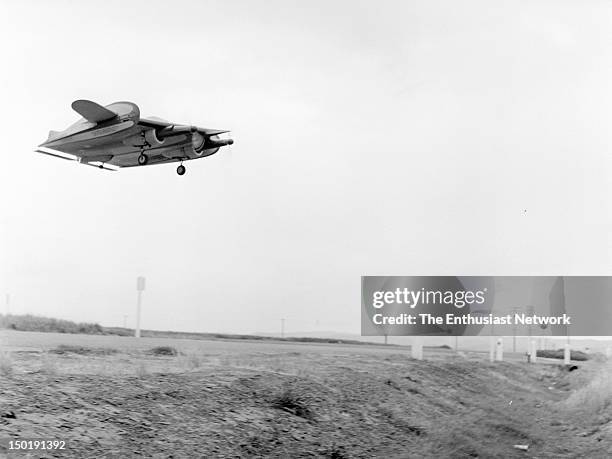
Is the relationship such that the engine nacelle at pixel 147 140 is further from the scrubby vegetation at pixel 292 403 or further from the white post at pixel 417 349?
the white post at pixel 417 349

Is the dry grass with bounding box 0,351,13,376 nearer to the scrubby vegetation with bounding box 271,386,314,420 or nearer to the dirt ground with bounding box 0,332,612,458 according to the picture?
the dirt ground with bounding box 0,332,612,458

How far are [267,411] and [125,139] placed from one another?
7.07 meters

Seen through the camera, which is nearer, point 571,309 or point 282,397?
point 282,397

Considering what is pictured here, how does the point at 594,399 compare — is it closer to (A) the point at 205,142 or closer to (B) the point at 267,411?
(B) the point at 267,411

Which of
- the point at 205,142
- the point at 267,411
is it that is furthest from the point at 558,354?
the point at 267,411

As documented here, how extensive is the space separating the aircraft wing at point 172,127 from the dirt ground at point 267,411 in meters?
5.41

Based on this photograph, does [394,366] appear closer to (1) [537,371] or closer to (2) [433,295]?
(2) [433,295]

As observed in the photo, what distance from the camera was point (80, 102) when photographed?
1502 cm

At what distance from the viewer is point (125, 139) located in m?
16.3

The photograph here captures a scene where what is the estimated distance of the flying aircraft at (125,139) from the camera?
15.8m

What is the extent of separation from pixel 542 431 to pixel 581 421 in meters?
2.26

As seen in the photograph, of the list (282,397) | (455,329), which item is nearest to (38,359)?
(282,397)

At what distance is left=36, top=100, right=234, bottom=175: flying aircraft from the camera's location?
51.8 feet

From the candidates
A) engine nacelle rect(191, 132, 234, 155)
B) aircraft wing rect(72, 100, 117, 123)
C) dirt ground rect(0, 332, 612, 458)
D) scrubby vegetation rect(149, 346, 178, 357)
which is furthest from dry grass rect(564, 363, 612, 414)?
aircraft wing rect(72, 100, 117, 123)
